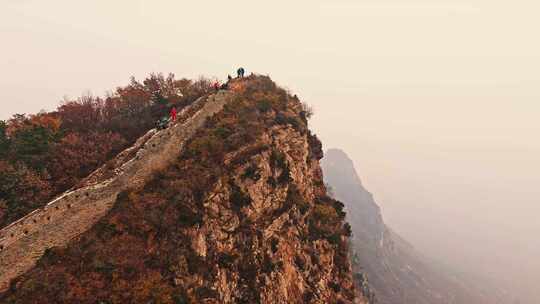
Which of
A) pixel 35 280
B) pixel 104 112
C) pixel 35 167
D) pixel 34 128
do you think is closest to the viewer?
pixel 35 280

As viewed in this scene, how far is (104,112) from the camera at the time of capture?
33.0 meters

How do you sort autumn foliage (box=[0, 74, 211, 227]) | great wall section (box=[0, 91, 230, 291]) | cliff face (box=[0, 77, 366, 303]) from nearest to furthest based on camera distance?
cliff face (box=[0, 77, 366, 303]) < great wall section (box=[0, 91, 230, 291]) < autumn foliage (box=[0, 74, 211, 227])

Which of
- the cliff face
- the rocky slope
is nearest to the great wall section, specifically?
the cliff face

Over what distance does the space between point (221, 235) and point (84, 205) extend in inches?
366

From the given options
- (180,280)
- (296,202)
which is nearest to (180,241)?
(180,280)

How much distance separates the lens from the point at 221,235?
22.2 metres

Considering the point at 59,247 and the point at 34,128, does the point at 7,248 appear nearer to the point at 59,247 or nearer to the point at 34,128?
the point at 59,247

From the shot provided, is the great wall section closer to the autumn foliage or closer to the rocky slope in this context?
the autumn foliage

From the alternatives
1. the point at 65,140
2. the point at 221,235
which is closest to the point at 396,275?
the point at 221,235

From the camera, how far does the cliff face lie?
54.7ft

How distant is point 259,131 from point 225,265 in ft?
43.1

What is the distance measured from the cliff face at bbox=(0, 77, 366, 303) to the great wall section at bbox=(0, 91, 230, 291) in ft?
2.12

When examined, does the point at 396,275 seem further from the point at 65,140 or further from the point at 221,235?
the point at 65,140

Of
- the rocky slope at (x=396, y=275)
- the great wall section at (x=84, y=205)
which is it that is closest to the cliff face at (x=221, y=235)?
the great wall section at (x=84, y=205)
